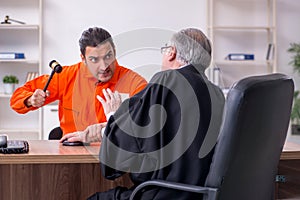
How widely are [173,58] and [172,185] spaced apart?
551 millimetres

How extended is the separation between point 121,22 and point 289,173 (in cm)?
318

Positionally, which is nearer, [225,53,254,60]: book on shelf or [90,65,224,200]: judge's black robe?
[90,65,224,200]: judge's black robe

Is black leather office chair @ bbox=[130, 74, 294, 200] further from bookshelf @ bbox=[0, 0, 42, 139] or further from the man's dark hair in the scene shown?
bookshelf @ bbox=[0, 0, 42, 139]

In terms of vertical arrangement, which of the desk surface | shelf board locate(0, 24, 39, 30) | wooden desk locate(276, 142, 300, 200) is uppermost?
shelf board locate(0, 24, 39, 30)

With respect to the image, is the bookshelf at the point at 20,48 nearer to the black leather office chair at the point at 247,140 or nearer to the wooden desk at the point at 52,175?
the wooden desk at the point at 52,175

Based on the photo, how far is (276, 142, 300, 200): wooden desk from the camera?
7.20ft

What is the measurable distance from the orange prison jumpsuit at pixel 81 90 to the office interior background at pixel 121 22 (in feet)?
6.50

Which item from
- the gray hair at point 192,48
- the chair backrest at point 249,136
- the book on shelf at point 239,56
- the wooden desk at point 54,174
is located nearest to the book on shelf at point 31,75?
the book on shelf at point 239,56

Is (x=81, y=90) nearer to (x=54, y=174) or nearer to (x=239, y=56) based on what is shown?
(x=54, y=174)

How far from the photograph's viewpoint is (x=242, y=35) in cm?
536

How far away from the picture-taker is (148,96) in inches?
67.6

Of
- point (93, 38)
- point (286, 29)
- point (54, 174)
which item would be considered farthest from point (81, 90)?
point (286, 29)

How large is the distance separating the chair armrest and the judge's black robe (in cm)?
4

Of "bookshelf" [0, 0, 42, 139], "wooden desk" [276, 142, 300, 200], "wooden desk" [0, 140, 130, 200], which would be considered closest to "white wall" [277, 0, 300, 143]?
"bookshelf" [0, 0, 42, 139]
